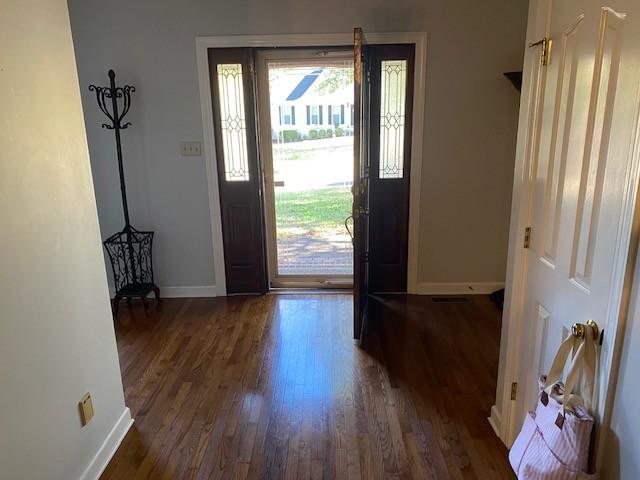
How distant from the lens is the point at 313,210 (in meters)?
4.19

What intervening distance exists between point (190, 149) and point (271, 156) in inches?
26.9

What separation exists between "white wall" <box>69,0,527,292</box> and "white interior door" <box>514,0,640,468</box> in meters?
1.86

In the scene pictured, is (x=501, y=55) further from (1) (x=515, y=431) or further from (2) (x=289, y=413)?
(2) (x=289, y=413)

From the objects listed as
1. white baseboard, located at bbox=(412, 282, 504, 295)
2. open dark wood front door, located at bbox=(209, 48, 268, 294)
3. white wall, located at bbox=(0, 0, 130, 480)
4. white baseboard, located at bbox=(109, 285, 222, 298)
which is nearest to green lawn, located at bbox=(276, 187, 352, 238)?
open dark wood front door, located at bbox=(209, 48, 268, 294)

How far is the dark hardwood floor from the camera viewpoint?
77.2 inches

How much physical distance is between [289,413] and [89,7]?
3204mm

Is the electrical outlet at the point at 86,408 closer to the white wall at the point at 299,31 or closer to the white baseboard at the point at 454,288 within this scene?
the white wall at the point at 299,31

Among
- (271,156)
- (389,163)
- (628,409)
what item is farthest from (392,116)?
(628,409)

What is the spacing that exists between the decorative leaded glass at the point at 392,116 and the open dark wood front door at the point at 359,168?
1.55 feet

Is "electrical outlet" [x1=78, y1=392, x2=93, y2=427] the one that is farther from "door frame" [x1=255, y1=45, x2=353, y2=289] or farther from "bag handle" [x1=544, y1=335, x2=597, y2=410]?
"door frame" [x1=255, y1=45, x2=353, y2=289]

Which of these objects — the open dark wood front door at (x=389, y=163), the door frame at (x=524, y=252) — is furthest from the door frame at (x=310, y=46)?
the door frame at (x=524, y=252)

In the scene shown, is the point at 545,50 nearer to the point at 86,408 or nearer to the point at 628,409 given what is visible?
the point at 628,409

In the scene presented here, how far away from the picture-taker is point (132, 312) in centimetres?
359

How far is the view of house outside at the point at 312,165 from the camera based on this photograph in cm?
377
